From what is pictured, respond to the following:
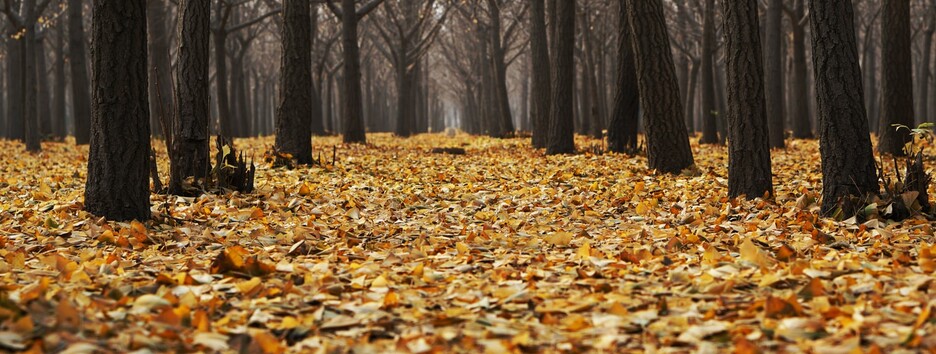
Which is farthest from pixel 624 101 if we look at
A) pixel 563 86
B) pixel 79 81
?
pixel 79 81

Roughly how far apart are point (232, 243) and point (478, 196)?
3009 millimetres

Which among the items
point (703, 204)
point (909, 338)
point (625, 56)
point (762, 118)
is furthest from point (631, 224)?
point (625, 56)

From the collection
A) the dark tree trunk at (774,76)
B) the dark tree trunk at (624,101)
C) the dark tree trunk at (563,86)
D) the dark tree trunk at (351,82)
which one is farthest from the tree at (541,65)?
the dark tree trunk at (774,76)

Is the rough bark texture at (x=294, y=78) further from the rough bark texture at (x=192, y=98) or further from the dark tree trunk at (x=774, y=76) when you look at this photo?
the dark tree trunk at (x=774, y=76)

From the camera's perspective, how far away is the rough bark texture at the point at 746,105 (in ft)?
22.3

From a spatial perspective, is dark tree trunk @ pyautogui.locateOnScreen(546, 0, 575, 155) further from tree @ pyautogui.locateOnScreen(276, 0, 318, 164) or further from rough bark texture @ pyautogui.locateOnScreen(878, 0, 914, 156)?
rough bark texture @ pyautogui.locateOnScreen(878, 0, 914, 156)

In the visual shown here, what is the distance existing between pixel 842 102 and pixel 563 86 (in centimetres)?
763

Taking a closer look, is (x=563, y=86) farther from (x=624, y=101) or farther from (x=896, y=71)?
(x=896, y=71)

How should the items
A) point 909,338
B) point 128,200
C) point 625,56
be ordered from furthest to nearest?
1. point 625,56
2. point 128,200
3. point 909,338

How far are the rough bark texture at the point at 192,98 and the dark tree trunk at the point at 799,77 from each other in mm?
13122

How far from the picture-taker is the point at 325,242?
16.8 feet

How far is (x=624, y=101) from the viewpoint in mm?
11977

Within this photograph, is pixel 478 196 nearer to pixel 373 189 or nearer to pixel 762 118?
pixel 373 189

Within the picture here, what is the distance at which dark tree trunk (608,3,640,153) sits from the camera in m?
11.5
